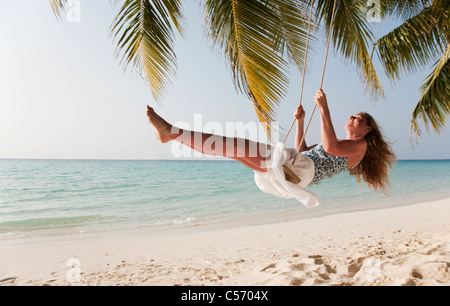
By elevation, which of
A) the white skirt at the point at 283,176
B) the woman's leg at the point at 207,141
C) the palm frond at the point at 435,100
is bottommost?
the white skirt at the point at 283,176

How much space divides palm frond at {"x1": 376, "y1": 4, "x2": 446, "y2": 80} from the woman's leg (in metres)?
3.71

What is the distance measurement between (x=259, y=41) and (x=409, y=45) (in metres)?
3.16

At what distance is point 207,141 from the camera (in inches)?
78.3

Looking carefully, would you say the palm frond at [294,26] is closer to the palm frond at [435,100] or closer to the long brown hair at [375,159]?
the long brown hair at [375,159]

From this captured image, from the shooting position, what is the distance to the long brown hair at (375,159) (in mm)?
2445

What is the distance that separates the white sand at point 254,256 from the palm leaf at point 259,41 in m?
1.72

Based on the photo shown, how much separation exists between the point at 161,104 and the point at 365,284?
231cm

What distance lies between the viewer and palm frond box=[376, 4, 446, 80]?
4.73 meters

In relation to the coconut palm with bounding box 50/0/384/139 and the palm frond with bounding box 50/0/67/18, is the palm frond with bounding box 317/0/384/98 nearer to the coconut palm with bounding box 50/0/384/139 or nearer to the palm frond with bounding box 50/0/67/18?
the coconut palm with bounding box 50/0/384/139

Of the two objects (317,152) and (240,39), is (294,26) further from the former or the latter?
(317,152)
